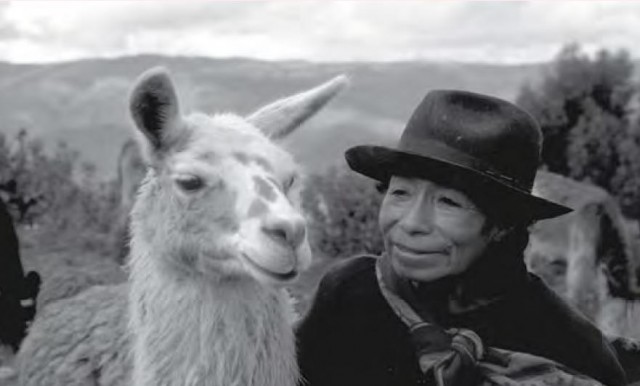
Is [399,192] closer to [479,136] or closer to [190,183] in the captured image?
[479,136]

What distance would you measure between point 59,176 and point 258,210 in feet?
40.8

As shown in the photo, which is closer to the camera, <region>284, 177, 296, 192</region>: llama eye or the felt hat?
the felt hat

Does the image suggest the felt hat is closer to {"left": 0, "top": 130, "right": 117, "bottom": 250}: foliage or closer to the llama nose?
the llama nose

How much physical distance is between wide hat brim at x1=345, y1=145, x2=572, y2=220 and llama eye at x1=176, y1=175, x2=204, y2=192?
0.53 m

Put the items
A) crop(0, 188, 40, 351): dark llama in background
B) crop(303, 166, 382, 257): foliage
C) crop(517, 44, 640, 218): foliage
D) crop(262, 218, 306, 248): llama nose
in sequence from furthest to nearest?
crop(517, 44, 640, 218): foliage < crop(303, 166, 382, 257): foliage < crop(0, 188, 40, 351): dark llama in background < crop(262, 218, 306, 248): llama nose

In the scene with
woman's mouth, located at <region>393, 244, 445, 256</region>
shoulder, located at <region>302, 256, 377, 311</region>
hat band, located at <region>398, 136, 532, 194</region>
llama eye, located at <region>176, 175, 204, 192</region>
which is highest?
hat band, located at <region>398, 136, 532, 194</region>

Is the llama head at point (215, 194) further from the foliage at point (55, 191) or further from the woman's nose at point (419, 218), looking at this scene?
the foliage at point (55, 191)

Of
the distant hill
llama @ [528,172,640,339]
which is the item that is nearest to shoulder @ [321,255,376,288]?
the distant hill

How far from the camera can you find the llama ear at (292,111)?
3.76 meters

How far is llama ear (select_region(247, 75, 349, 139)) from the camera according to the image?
3.76 meters

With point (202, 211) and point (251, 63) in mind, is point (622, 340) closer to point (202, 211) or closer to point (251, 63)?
point (202, 211)

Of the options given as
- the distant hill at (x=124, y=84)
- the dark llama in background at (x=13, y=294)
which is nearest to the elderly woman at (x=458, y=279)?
the dark llama in background at (x=13, y=294)

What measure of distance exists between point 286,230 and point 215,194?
336mm

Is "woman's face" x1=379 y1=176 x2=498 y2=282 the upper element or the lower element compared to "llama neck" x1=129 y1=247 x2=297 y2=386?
upper
